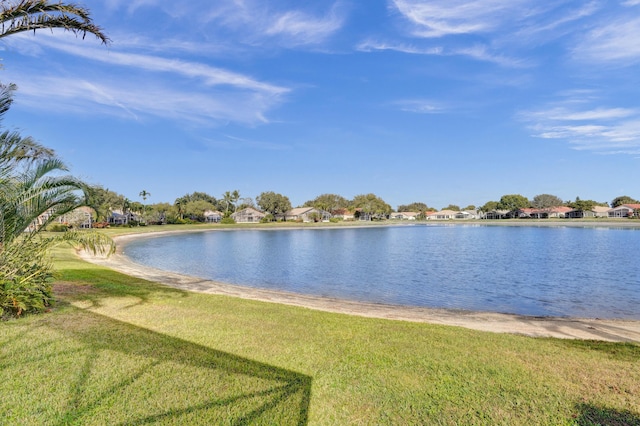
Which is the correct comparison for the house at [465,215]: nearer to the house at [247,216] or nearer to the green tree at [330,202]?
the green tree at [330,202]

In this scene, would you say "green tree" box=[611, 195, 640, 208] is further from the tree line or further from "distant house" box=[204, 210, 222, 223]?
"distant house" box=[204, 210, 222, 223]

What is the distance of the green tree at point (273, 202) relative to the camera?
107500 mm

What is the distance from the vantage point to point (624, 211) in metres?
112

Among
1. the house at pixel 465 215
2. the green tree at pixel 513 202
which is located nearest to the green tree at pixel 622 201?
the green tree at pixel 513 202

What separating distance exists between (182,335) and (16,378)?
2405 mm

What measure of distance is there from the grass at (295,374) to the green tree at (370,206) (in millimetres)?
115113

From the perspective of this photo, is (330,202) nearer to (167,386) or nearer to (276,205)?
(276,205)

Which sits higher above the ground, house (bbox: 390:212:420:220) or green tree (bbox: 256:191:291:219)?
green tree (bbox: 256:191:291:219)

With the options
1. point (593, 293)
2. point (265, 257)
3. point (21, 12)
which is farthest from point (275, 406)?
point (265, 257)

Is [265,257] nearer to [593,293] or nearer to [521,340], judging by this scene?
[593,293]

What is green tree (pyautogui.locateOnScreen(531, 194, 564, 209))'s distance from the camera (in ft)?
458

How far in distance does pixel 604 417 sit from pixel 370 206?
118490 mm

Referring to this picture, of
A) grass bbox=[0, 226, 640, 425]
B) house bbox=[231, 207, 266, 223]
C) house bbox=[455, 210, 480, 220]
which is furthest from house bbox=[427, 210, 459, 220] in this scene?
grass bbox=[0, 226, 640, 425]

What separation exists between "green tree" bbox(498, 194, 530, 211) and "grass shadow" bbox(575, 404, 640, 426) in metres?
149
